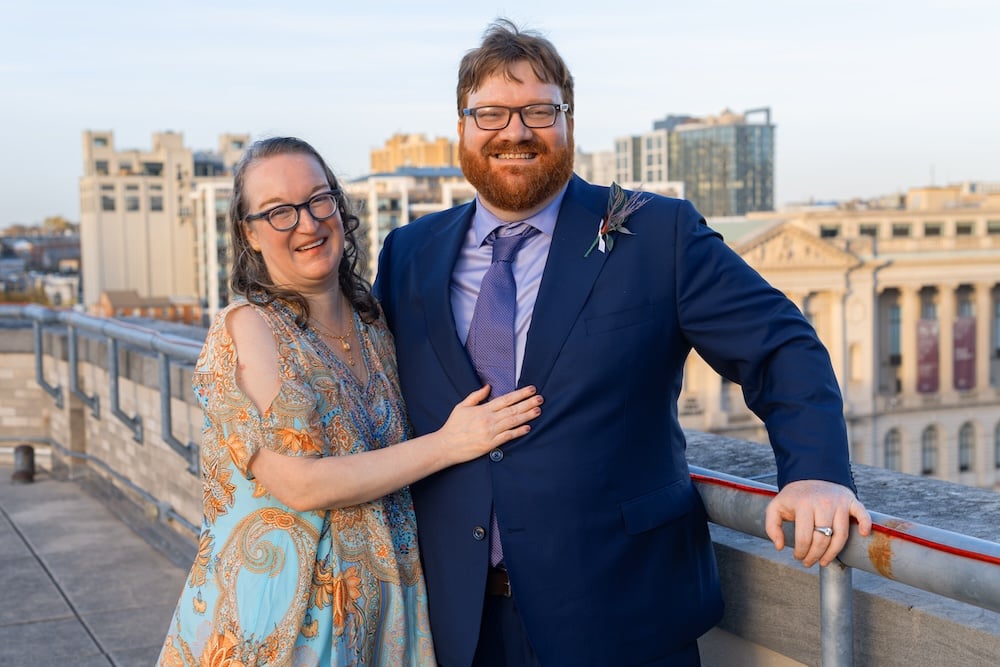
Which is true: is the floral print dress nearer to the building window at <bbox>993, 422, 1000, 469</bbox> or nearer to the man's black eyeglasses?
the man's black eyeglasses

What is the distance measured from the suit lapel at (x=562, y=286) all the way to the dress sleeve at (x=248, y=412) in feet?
1.21

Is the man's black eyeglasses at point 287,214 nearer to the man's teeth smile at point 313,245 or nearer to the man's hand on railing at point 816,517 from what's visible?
the man's teeth smile at point 313,245

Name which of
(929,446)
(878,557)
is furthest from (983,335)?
(878,557)

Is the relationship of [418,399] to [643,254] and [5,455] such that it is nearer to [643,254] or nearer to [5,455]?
[643,254]

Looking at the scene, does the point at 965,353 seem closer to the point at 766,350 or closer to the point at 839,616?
the point at 766,350

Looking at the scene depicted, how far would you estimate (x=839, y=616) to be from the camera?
1790 millimetres

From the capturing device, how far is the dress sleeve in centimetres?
200

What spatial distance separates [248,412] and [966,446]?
65.4 meters

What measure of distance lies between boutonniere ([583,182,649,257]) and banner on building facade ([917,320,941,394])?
209 ft

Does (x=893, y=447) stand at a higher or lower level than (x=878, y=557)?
lower

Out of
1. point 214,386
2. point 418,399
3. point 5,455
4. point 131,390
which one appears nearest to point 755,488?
point 418,399

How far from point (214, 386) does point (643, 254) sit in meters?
0.75

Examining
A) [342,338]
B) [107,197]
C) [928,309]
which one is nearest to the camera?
[342,338]

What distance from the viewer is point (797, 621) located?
2.09 metres
